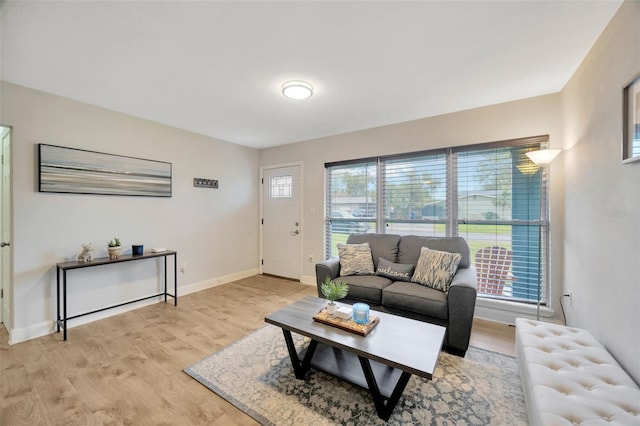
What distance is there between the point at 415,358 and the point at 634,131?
1752 mm

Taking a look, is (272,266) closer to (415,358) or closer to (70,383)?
(70,383)

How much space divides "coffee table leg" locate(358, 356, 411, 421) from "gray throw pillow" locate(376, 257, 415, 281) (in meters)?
1.36

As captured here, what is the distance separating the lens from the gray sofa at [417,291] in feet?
7.11

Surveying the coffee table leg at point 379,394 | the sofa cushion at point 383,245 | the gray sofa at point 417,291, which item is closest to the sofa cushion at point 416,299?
the gray sofa at point 417,291

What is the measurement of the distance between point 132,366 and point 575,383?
291 centimetres

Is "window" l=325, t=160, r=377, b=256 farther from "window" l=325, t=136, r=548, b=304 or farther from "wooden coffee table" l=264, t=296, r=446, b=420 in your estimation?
"wooden coffee table" l=264, t=296, r=446, b=420

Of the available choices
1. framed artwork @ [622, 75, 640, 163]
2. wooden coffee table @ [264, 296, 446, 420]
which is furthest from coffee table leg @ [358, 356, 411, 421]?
framed artwork @ [622, 75, 640, 163]

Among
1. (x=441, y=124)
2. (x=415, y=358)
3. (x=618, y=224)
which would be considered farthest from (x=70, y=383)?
Answer: (x=441, y=124)

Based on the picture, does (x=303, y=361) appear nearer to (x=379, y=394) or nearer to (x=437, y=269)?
(x=379, y=394)

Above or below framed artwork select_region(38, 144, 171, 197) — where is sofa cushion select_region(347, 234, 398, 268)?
below

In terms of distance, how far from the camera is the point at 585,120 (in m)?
2.03

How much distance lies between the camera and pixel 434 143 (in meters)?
3.25

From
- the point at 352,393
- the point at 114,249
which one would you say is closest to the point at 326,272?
the point at 352,393

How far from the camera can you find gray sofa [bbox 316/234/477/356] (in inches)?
85.4
